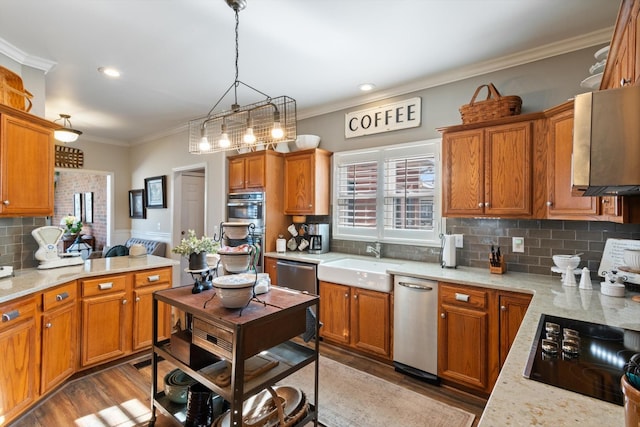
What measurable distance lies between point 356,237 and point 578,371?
2752 mm

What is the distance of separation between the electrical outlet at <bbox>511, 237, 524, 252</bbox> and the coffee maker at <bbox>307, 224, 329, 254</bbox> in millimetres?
2013

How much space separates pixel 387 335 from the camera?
2.88 metres

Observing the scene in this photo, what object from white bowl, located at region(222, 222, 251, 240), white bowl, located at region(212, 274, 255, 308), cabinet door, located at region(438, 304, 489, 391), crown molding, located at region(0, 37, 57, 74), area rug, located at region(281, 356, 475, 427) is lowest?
area rug, located at region(281, 356, 475, 427)

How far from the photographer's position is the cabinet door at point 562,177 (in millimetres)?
2145

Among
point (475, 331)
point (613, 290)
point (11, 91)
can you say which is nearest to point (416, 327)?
point (475, 331)

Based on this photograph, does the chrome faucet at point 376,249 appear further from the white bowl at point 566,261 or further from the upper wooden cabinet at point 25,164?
the upper wooden cabinet at point 25,164

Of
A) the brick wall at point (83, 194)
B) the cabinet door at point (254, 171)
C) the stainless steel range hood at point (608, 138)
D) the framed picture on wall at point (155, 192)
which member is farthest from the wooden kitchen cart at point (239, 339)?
the brick wall at point (83, 194)

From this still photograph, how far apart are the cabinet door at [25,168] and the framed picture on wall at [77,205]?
567 centimetres

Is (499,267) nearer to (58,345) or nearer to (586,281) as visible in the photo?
(586,281)

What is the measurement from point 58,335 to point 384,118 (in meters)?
3.60

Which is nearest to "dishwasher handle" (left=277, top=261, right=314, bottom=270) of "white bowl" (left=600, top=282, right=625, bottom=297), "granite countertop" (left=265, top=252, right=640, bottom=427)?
"granite countertop" (left=265, top=252, right=640, bottom=427)

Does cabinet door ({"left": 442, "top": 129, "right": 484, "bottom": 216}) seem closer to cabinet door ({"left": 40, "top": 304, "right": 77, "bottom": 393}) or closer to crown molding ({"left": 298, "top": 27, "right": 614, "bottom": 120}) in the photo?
crown molding ({"left": 298, "top": 27, "right": 614, "bottom": 120})

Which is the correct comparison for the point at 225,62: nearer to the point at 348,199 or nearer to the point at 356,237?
the point at 348,199

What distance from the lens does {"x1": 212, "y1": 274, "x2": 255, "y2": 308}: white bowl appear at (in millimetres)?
1548
